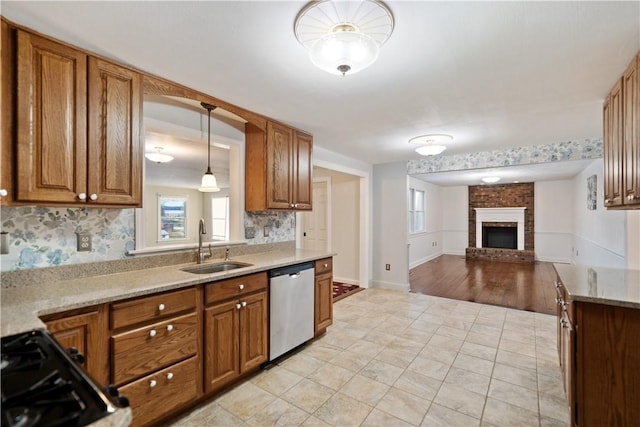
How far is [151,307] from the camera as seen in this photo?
1.74m

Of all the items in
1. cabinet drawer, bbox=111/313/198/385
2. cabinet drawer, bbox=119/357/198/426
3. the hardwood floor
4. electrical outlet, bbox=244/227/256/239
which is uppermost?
electrical outlet, bbox=244/227/256/239

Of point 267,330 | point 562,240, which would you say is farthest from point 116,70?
point 562,240

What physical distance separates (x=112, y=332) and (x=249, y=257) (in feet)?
4.66

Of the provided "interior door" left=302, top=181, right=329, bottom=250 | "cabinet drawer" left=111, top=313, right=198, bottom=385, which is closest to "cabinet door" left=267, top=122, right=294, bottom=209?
"cabinet drawer" left=111, top=313, right=198, bottom=385

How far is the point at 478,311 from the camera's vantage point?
4.00 metres

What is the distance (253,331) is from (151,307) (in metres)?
0.88

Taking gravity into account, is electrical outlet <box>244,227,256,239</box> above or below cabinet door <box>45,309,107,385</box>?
above

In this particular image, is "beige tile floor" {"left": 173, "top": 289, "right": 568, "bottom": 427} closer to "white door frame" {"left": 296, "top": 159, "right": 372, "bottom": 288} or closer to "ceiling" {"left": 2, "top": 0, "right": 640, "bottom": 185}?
"white door frame" {"left": 296, "top": 159, "right": 372, "bottom": 288}

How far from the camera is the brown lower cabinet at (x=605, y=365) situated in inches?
61.1

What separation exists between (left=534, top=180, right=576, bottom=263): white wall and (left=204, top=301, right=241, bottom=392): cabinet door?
8821mm

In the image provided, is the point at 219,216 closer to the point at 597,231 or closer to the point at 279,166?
the point at 279,166

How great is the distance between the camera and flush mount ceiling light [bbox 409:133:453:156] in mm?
3461

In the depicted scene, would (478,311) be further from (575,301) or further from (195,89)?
(195,89)

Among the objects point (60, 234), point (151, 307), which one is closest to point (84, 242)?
point (60, 234)
